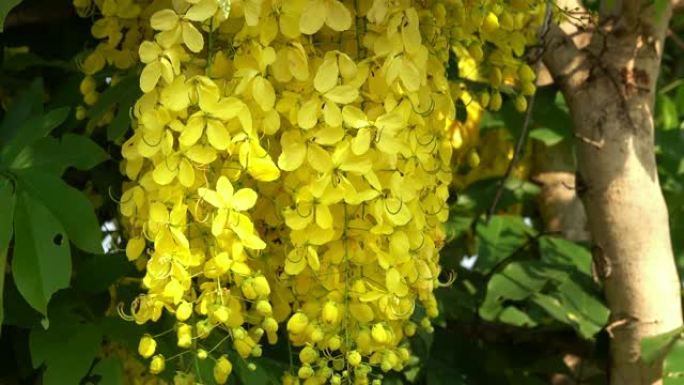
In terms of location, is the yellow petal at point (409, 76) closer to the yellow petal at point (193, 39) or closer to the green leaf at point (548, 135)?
the yellow petal at point (193, 39)

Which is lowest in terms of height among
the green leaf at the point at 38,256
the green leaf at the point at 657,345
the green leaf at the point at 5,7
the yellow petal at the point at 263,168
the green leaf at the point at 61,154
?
the green leaf at the point at 657,345

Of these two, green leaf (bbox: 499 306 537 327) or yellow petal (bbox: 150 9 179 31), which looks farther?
green leaf (bbox: 499 306 537 327)

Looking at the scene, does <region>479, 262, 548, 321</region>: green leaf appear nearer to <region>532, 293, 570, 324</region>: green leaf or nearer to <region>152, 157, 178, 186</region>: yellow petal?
<region>532, 293, 570, 324</region>: green leaf

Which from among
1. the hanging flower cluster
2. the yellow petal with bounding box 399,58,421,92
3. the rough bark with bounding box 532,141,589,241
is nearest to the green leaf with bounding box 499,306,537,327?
the rough bark with bounding box 532,141,589,241

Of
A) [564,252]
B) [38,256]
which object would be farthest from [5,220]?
[564,252]

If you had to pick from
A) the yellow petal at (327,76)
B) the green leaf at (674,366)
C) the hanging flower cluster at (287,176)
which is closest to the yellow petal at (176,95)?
the hanging flower cluster at (287,176)

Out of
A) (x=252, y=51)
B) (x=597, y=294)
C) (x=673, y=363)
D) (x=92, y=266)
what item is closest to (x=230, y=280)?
(x=252, y=51)

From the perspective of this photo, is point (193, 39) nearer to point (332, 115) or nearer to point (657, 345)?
point (332, 115)
